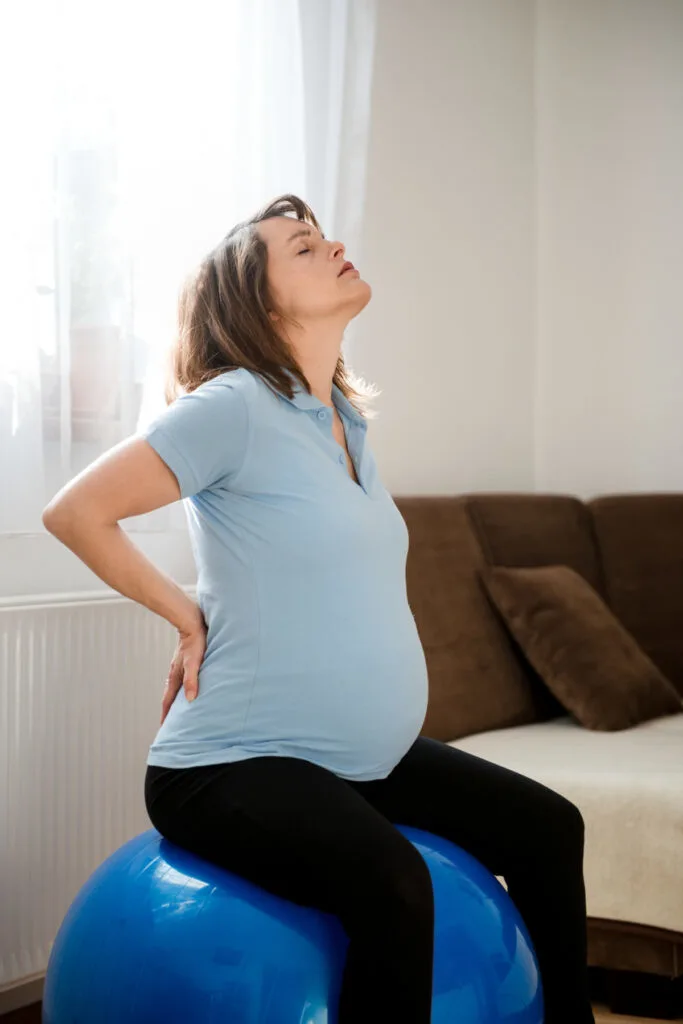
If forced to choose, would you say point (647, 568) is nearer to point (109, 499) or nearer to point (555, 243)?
point (555, 243)

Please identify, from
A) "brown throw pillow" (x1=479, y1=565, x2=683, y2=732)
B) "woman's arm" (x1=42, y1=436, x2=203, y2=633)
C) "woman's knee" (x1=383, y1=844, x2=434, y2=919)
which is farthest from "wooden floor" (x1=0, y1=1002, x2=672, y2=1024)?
"woman's arm" (x1=42, y1=436, x2=203, y2=633)

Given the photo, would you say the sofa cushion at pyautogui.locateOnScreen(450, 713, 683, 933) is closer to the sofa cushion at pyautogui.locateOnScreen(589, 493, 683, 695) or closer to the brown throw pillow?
the brown throw pillow

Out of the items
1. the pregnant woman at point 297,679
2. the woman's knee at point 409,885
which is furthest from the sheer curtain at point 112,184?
the woman's knee at point 409,885

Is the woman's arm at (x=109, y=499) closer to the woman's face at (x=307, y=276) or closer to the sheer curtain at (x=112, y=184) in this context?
the woman's face at (x=307, y=276)

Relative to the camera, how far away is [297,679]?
125cm

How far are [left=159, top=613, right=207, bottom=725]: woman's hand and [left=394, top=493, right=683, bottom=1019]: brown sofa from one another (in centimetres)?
85

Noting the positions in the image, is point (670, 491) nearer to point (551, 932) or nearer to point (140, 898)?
point (551, 932)

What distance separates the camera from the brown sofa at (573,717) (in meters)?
1.86

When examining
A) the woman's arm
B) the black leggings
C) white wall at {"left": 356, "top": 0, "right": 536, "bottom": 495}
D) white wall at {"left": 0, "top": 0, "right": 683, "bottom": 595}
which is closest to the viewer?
the black leggings

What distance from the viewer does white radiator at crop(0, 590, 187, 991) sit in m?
1.82

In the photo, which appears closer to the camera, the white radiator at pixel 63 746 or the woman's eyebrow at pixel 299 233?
the woman's eyebrow at pixel 299 233

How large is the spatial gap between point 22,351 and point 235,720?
2.95 ft

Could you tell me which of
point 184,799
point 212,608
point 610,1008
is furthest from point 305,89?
point 610,1008

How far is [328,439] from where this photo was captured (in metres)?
1.40
